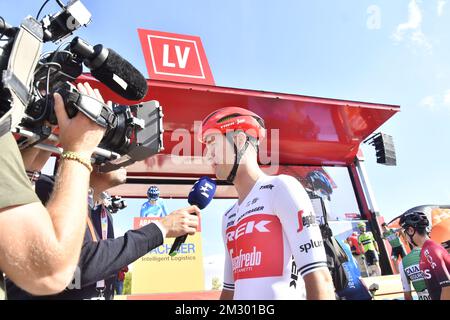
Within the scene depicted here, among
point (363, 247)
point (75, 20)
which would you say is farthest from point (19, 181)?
point (363, 247)

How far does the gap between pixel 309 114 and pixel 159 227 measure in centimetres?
548

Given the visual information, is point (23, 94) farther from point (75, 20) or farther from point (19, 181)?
point (75, 20)

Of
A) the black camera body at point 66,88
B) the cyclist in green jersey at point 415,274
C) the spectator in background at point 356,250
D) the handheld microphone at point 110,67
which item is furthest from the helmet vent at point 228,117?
the spectator in background at point 356,250

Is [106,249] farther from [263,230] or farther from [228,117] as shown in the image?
[228,117]

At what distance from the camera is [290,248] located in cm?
202

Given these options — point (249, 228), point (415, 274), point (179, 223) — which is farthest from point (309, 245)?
point (415, 274)

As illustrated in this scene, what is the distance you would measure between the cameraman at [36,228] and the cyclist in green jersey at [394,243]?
23.2 ft

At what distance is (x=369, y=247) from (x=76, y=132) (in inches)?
280

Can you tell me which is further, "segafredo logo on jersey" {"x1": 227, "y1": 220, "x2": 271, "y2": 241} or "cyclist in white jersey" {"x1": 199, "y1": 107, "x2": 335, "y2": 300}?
"segafredo logo on jersey" {"x1": 227, "y1": 220, "x2": 271, "y2": 241}

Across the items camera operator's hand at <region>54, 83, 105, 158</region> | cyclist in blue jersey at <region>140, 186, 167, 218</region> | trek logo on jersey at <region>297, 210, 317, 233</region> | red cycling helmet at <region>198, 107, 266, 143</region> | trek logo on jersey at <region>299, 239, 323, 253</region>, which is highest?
cyclist in blue jersey at <region>140, 186, 167, 218</region>

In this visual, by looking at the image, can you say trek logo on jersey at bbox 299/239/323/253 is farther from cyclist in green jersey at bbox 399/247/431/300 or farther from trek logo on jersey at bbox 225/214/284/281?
cyclist in green jersey at bbox 399/247/431/300

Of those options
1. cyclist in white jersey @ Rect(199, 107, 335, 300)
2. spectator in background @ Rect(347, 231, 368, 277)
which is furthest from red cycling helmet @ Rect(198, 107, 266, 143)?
spectator in background @ Rect(347, 231, 368, 277)

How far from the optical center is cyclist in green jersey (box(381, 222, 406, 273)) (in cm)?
695

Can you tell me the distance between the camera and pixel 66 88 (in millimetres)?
1277
